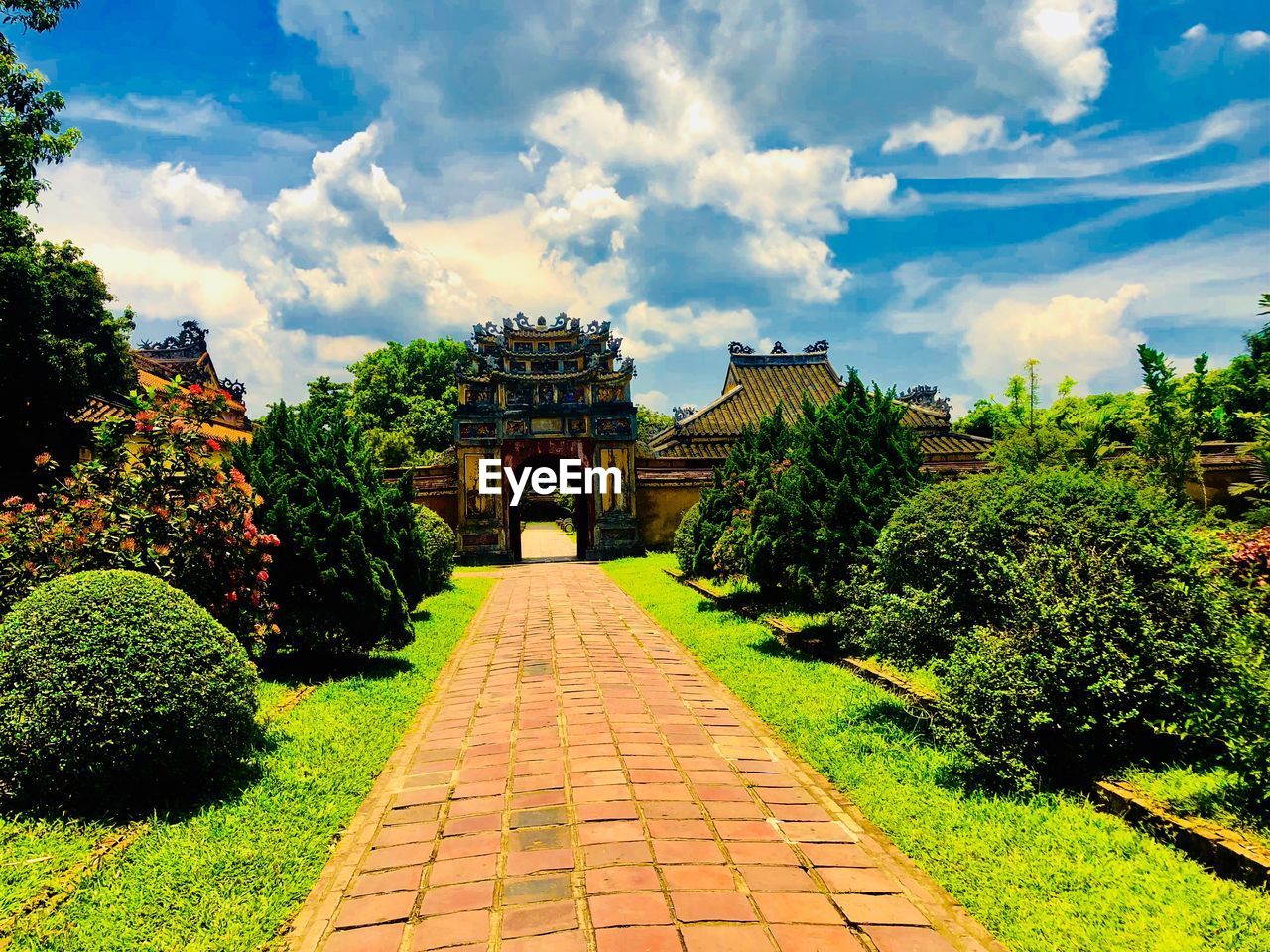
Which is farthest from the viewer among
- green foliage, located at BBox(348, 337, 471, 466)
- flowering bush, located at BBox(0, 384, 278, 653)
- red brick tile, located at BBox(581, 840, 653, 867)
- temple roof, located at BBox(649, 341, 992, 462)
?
green foliage, located at BBox(348, 337, 471, 466)

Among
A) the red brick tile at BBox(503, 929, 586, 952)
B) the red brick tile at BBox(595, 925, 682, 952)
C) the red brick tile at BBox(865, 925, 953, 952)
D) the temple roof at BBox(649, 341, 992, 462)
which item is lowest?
the red brick tile at BBox(865, 925, 953, 952)

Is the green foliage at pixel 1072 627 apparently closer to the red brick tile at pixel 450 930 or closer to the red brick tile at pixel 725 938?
the red brick tile at pixel 725 938

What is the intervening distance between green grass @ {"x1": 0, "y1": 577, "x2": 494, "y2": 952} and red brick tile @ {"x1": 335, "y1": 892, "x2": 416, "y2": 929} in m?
0.24

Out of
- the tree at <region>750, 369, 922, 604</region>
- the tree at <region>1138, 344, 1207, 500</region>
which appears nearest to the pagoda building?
the tree at <region>1138, 344, 1207, 500</region>

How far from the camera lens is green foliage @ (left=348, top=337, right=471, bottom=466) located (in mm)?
36938

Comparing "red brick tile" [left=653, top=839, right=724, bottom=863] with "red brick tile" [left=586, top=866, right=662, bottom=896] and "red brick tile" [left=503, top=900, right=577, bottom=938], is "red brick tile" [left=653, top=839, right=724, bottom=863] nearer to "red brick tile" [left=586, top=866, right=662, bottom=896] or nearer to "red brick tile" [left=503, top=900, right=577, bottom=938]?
"red brick tile" [left=586, top=866, right=662, bottom=896]

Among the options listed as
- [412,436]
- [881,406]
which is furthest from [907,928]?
[412,436]

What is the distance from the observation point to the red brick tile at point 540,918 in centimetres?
303

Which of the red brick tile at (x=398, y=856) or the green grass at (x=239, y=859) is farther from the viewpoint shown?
the red brick tile at (x=398, y=856)

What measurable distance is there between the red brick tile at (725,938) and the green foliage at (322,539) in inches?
207

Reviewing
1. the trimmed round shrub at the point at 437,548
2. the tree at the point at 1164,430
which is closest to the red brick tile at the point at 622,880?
the trimmed round shrub at the point at 437,548

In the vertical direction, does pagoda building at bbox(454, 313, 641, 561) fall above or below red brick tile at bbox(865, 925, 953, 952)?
above

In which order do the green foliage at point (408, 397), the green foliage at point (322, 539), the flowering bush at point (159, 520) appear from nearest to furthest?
the flowering bush at point (159, 520)
the green foliage at point (322, 539)
the green foliage at point (408, 397)

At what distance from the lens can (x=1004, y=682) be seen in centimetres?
452
